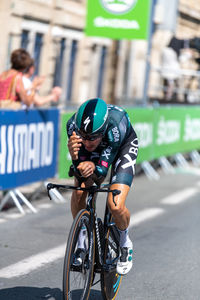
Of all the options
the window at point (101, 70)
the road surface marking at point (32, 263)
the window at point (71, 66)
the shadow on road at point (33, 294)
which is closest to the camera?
the shadow on road at point (33, 294)

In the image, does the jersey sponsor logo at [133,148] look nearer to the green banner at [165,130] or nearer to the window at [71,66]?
the green banner at [165,130]

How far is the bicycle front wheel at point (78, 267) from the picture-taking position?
5500mm

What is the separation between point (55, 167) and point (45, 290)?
5.45 meters

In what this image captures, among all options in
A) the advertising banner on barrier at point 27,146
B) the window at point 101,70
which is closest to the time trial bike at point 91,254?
the advertising banner on barrier at point 27,146

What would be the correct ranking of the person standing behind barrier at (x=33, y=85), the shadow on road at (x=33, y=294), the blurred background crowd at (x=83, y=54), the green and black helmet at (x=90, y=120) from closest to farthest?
the green and black helmet at (x=90, y=120) < the shadow on road at (x=33, y=294) < the person standing behind barrier at (x=33, y=85) < the blurred background crowd at (x=83, y=54)

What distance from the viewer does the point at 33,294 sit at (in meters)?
6.54

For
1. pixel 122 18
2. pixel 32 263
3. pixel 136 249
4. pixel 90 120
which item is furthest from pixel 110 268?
pixel 122 18

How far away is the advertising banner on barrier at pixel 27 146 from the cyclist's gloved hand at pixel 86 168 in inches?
169

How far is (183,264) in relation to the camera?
8102mm

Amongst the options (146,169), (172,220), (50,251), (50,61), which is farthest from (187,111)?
(50,251)

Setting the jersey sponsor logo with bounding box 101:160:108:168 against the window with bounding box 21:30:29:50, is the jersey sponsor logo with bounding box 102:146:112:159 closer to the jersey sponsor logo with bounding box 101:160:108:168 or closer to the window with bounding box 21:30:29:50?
the jersey sponsor logo with bounding box 101:160:108:168

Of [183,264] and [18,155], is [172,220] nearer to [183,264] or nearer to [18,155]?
[18,155]

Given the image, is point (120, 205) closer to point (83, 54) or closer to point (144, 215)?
point (144, 215)

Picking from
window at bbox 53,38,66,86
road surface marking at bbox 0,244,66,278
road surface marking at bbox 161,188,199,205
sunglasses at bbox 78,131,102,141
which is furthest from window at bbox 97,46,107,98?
sunglasses at bbox 78,131,102,141
